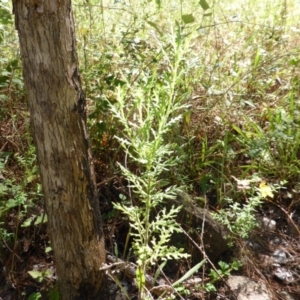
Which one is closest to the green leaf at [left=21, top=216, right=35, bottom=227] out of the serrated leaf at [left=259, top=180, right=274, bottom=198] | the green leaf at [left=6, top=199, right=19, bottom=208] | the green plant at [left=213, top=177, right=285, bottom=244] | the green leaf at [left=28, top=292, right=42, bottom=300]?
the green leaf at [left=6, top=199, right=19, bottom=208]

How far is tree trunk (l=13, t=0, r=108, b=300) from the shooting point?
1.48 meters

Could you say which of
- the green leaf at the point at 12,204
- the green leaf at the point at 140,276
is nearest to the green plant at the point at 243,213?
the green leaf at the point at 140,276

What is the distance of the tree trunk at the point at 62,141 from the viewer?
1.48 metres

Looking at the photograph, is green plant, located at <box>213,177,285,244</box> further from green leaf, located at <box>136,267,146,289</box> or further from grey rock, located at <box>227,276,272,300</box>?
green leaf, located at <box>136,267,146,289</box>

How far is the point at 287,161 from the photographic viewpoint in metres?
2.73

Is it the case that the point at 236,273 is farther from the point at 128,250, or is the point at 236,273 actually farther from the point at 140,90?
the point at 140,90

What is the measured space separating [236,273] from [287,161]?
81cm

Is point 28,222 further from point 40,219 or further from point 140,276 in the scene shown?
point 140,276

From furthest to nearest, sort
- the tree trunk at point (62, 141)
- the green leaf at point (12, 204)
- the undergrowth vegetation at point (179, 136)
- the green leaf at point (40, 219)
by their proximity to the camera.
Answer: the undergrowth vegetation at point (179, 136) → the green leaf at point (40, 219) → the green leaf at point (12, 204) → the tree trunk at point (62, 141)

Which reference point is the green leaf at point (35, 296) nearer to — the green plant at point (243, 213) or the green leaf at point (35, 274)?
the green leaf at point (35, 274)

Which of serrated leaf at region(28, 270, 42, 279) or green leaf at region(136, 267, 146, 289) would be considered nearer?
green leaf at region(136, 267, 146, 289)

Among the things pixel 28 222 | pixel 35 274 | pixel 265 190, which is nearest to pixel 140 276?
pixel 35 274

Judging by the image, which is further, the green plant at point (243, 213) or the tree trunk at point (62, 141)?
the green plant at point (243, 213)

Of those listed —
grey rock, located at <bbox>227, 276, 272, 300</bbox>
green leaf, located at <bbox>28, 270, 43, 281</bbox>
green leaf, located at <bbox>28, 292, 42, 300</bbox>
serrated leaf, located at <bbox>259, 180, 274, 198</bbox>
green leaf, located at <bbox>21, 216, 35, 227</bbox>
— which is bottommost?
grey rock, located at <bbox>227, 276, 272, 300</bbox>
